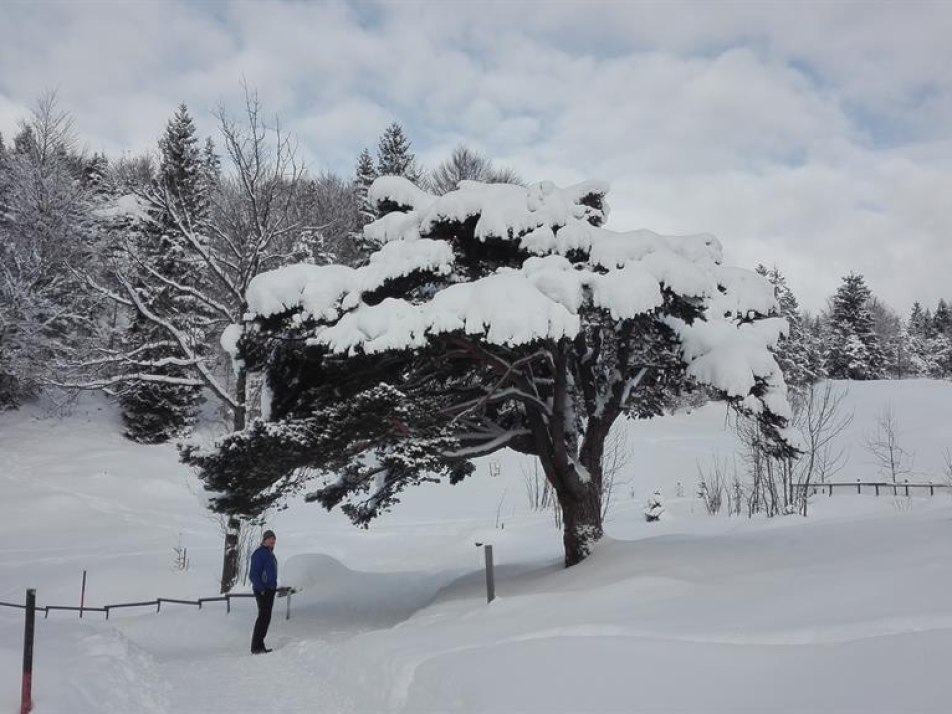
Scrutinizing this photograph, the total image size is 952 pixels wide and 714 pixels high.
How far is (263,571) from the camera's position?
30.9 feet

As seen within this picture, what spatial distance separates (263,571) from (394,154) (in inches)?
1066

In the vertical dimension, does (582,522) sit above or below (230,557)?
above

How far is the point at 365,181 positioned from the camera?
30.5 meters

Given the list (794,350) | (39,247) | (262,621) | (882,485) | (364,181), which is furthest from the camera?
(794,350)

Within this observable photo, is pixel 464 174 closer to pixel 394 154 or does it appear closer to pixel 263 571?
pixel 394 154

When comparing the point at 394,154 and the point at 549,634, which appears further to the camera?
the point at 394,154

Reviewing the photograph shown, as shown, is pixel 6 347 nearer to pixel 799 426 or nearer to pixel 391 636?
pixel 391 636

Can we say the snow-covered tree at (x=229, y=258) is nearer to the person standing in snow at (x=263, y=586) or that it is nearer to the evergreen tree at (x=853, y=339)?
the person standing in snow at (x=263, y=586)

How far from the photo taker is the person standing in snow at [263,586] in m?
8.84

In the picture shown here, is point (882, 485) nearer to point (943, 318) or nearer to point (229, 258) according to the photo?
point (229, 258)

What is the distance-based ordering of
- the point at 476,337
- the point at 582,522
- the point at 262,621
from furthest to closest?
the point at 582,522, the point at 262,621, the point at 476,337

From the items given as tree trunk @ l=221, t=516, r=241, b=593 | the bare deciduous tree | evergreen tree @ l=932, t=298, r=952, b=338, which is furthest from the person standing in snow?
evergreen tree @ l=932, t=298, r=952, b=338

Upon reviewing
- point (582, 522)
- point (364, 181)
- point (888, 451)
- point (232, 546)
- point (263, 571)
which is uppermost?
point (364, 181)

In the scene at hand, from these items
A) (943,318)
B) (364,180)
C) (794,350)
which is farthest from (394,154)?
(943,318)
